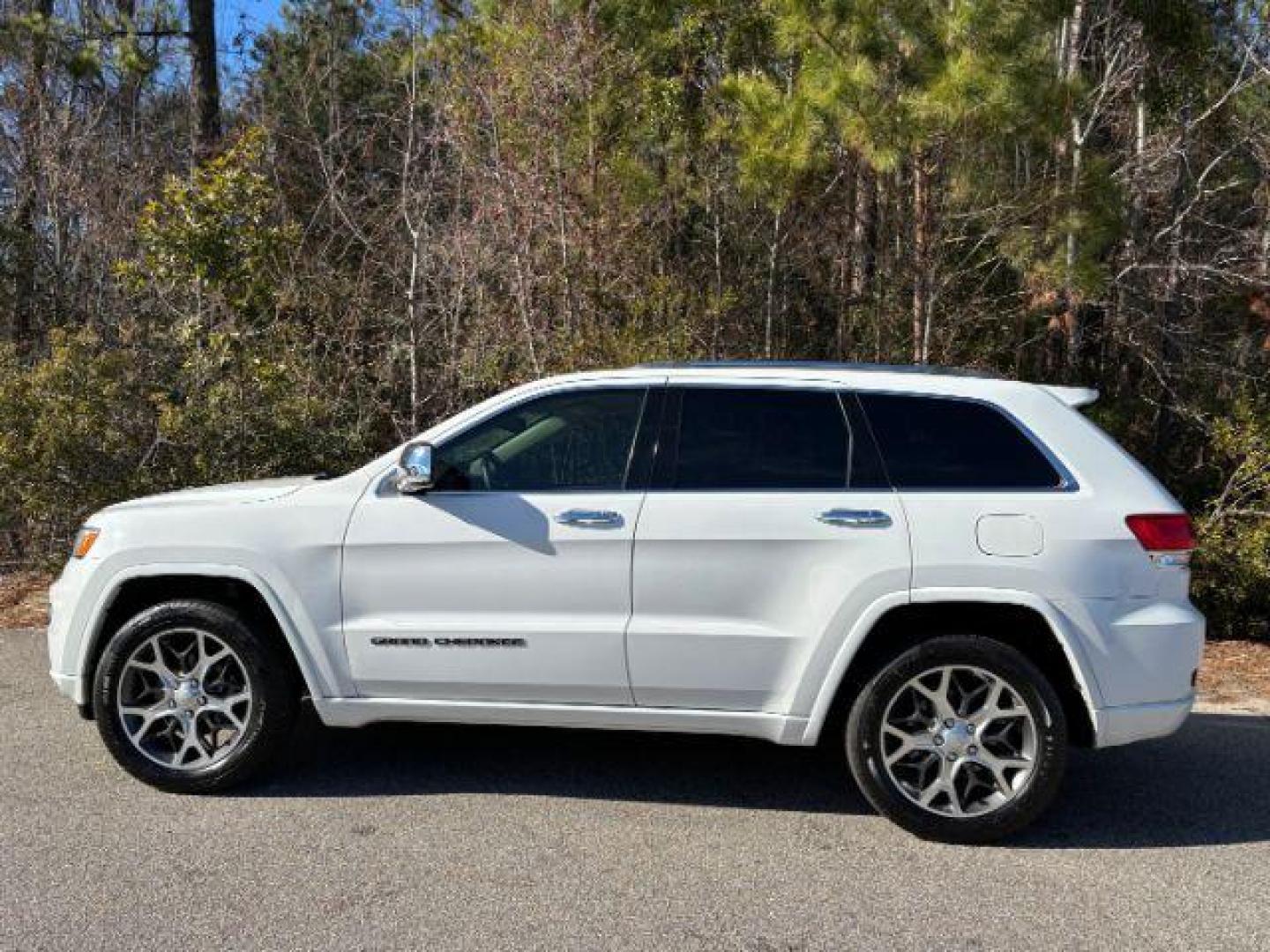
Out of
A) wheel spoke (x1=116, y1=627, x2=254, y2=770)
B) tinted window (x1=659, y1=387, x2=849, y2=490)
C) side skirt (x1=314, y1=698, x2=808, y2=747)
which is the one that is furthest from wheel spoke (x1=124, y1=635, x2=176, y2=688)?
tinted window (x1=659, y1=387, x2=849, y2=490)

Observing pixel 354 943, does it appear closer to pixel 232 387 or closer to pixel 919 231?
pixel 232 387

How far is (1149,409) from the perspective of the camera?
412 inches

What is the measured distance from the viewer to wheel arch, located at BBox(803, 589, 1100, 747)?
4785 mm

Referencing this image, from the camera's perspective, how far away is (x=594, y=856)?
4688 millimetres

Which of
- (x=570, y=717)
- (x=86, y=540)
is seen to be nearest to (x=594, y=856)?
(x=570, y=717)

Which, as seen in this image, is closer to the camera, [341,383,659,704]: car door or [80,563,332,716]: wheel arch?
[341,383,659,704]: car door

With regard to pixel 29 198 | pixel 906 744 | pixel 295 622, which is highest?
pixel 29 198

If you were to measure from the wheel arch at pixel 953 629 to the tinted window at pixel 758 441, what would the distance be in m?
0.56

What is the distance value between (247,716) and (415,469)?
4.19ft

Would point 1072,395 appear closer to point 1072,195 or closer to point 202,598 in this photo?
point 202,598

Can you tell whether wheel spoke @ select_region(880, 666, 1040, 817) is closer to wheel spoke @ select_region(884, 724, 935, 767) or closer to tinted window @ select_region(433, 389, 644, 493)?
wheel spoke @ select_region(884, 724, 935, 767)

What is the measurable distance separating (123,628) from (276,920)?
1.73 m

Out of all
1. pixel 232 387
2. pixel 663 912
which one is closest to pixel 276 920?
pixel 663 912

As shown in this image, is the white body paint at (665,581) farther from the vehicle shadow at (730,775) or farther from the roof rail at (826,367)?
the vehicle shadow at (730,775)
